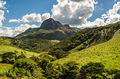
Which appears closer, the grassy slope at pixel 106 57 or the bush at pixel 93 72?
the bush at pixel 93 72

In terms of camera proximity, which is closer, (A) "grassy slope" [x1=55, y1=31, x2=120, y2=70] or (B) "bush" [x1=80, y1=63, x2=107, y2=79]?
(B) "bush" [x1=80, y1=63, x2=107, y2=79]

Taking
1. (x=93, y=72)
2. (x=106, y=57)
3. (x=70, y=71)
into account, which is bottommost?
(x=70, y=71)

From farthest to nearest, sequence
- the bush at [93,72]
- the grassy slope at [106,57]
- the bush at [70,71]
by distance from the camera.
→ the grassy slope at [106,57] < the bush at [70,71] < the bush at [93,72]

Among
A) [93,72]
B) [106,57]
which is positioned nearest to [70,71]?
[93,72]

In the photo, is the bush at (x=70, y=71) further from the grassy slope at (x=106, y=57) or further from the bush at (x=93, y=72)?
the grassy slope at (x=106, y=57)

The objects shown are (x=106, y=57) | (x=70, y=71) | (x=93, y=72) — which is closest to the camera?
(x=93, y=72)

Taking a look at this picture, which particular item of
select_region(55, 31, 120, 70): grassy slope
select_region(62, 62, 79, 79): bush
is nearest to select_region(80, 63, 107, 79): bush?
select_region(62, 62, 79, 79): bush

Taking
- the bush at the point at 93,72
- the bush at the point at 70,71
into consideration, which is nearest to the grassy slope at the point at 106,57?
the bush at the point at 93,72

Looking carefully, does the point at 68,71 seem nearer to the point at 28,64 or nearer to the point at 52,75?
the point at 52,75

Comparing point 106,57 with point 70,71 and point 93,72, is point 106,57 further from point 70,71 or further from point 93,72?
point 93,72

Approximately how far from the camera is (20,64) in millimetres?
53312

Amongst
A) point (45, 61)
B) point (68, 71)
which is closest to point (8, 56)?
point (45, 61)

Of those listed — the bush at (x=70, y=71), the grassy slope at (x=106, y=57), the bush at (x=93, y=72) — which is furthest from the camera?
the grassy slope at (x=106, y=57)

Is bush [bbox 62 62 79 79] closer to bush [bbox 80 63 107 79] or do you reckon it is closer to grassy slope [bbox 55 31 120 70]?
bush [bbox 80 63 107 79]
